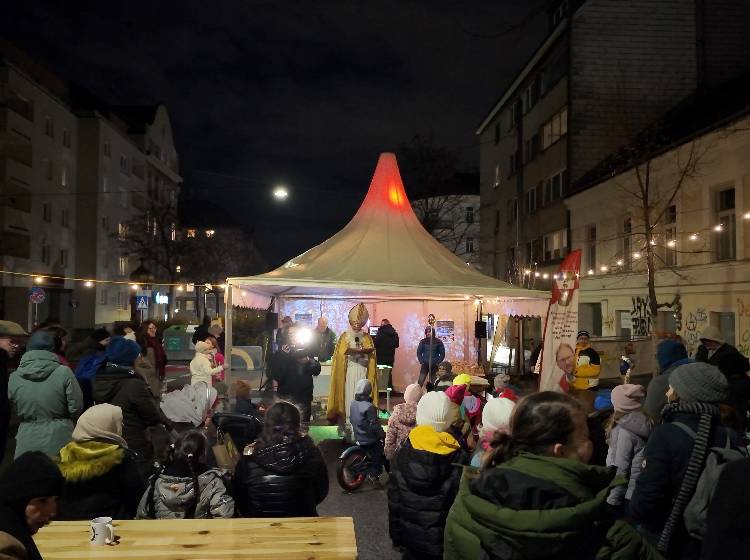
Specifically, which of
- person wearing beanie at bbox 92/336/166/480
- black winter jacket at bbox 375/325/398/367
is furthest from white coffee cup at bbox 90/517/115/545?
black winter jacket at bbox 375/325/398/367

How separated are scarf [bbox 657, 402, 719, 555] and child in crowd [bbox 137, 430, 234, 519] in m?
2.56

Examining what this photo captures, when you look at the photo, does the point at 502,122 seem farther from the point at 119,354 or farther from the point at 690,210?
the point at 119,354

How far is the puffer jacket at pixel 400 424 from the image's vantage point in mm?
6270

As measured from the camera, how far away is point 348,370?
10.6m

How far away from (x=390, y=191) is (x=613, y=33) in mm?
15991

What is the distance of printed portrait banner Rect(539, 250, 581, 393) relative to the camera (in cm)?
804

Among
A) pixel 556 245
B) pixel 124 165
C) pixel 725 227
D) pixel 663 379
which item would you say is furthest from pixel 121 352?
pixel 124 165

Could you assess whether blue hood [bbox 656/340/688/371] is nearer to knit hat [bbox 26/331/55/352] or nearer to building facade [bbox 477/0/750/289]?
knit hat [bbox 26/331/55/352]

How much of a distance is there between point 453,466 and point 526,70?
27802 millimetres

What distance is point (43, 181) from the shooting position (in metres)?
34.6

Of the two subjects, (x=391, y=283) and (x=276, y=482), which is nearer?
(x=276, y=482)

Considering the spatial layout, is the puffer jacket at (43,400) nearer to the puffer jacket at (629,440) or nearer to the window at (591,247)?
the puffer jacket at (629,440)

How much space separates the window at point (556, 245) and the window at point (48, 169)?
90.1 ft

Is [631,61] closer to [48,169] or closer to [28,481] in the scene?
[28,481]
